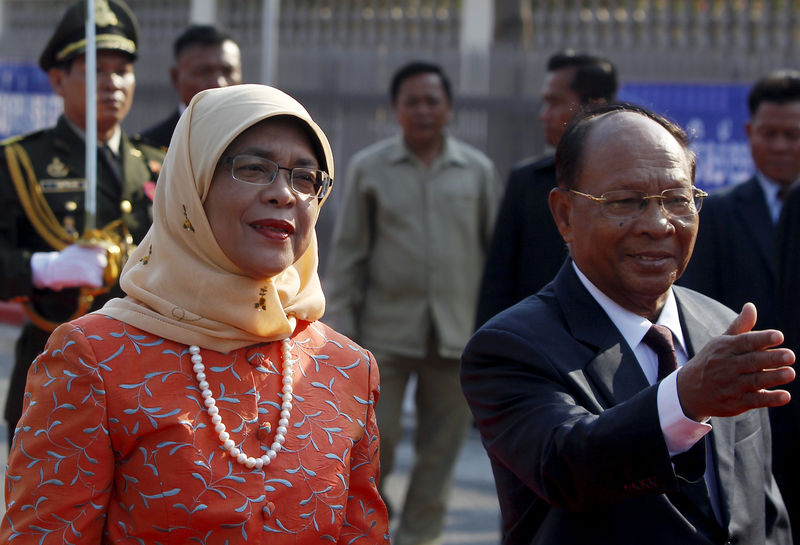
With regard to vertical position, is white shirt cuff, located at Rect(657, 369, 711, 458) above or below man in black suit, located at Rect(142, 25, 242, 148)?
below

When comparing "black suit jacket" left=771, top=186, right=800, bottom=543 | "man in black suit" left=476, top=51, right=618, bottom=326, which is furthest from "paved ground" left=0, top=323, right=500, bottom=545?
"black suit jacket" left=771, top=186, right=800, bottom=543

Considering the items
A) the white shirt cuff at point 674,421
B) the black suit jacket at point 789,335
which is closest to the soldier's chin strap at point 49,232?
the black suit jacket at point 789,335

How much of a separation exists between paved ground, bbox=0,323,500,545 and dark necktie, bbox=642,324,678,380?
11.8 feet

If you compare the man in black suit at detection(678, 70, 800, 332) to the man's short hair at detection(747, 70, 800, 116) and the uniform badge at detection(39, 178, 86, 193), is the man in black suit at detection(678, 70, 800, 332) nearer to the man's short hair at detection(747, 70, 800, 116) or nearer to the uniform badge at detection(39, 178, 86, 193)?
the man's short hair at detection(747, 70, 800, 116)

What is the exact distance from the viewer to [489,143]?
11.8 meters

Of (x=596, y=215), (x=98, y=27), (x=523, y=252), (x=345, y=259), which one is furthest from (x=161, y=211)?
(x=345, y=259)

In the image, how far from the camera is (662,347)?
103 inches

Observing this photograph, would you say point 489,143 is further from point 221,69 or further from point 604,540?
point 604,540

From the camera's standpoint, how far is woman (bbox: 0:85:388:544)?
7.67 feet

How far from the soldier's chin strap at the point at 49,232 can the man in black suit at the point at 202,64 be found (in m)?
1.18

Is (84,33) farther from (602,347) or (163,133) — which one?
(602,347)

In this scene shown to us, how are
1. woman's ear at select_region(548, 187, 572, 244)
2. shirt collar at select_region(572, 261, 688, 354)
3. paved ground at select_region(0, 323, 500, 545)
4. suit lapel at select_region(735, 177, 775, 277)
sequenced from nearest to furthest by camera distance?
shirt collar at select_region(572, 261, 688, 354) < woman's ear at select_region(548, 187, 572, 244) < suit lapel at select_region(735, 177, 775, 277) < paved ground at select_region(0, 323, 500, 545)

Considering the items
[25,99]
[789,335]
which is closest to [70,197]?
[789,335]

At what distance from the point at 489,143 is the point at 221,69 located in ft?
21.4
